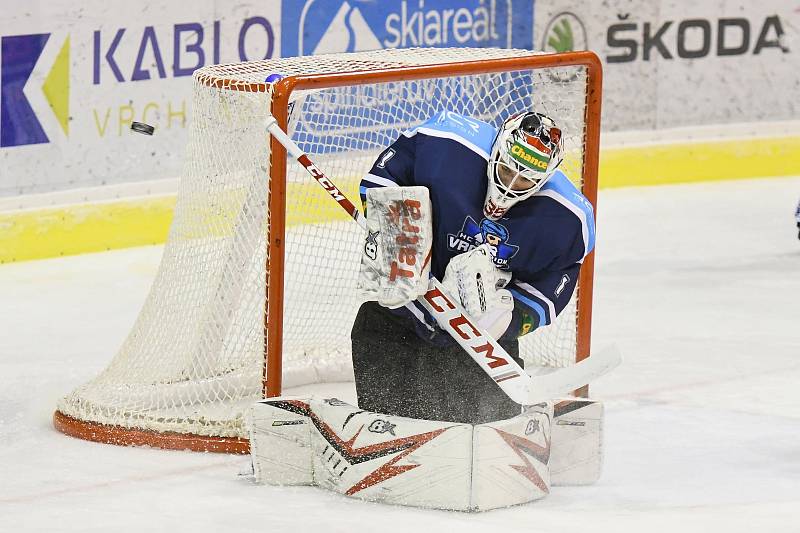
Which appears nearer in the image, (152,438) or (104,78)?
(152,438)

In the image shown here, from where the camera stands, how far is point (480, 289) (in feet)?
12.4

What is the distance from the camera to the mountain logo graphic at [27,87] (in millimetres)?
6105

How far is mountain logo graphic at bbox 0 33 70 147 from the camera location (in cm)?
611

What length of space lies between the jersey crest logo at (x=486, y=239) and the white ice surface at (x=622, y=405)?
548 mm

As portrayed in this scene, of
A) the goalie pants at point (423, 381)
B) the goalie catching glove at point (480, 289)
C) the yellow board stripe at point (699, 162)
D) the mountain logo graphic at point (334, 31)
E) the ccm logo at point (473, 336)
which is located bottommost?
the goalie pants at point (423, 381)

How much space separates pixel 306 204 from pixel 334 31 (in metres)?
2.22

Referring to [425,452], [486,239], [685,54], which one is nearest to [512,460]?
[425,452]

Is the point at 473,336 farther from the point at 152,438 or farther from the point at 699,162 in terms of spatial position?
the point at 699,162

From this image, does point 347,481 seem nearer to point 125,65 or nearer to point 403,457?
point 403,457

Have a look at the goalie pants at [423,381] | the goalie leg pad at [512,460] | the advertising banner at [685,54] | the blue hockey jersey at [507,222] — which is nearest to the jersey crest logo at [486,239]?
→ the blue hockey jersey at [507,222]

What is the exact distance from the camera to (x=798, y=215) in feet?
20.4

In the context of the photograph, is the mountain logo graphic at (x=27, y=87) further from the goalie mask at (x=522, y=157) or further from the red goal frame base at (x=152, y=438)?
the goalie mask at (x=522, y=157)

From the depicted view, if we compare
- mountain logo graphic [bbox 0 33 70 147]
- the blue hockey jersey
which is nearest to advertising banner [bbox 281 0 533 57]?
mountain logo graphic [bbox 0 33 70 147]

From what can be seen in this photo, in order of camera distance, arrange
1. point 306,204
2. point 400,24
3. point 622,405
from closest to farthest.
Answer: point 622,405 < point 306,204 < point 400,24
